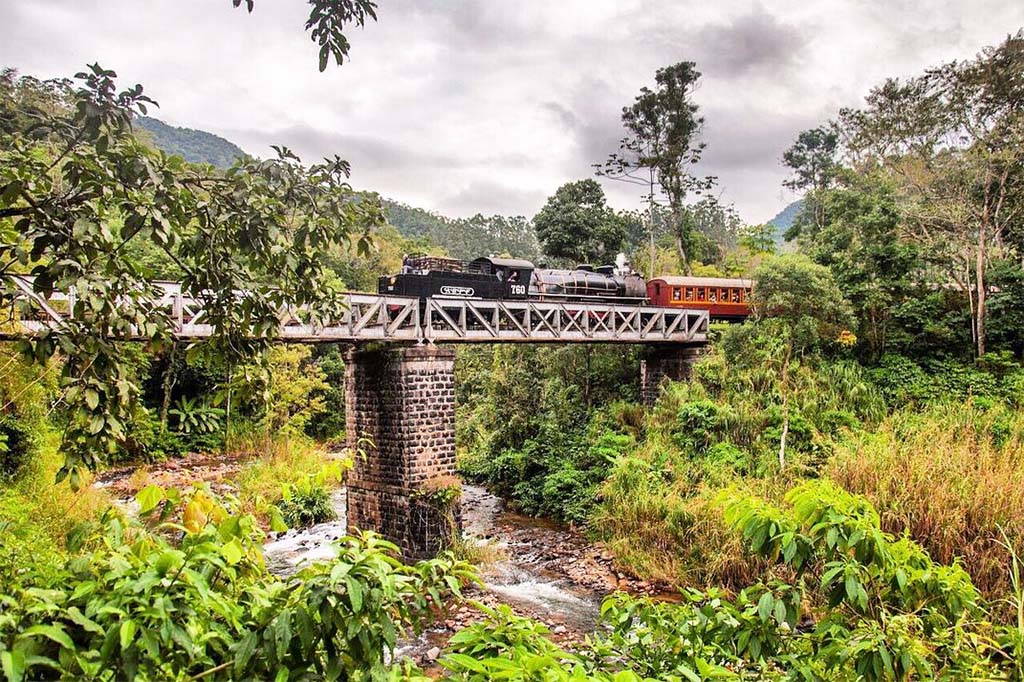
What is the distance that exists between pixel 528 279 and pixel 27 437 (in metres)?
11.1

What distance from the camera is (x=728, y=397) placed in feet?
50.1

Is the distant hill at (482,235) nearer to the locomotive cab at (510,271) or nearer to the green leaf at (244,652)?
the locomotive cab at (510,271)

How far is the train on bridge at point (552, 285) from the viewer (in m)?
15.1

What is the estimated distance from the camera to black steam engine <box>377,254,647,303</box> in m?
14.9

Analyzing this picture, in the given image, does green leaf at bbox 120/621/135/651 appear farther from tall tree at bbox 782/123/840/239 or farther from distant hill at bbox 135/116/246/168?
distant hill at bbox 135/116/246/168

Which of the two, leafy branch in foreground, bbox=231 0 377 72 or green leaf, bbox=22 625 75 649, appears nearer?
green leaf, bbox=22 625 75 649

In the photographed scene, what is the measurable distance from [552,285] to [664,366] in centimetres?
368

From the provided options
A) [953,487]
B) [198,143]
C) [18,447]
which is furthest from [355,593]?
[198,143]

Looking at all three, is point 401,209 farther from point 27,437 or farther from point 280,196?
point 280,196

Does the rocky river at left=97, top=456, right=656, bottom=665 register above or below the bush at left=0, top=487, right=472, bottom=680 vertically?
below

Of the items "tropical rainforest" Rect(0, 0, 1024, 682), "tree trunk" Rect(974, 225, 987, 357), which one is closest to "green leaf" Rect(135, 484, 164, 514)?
"tropical rainforest" Rect(0, 0, 1024, 682)

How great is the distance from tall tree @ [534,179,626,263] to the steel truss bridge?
10.6 m

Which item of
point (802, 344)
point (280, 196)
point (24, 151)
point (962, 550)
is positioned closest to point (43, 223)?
point (24, 151)

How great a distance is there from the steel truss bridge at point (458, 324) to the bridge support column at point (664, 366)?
0.38 metres
